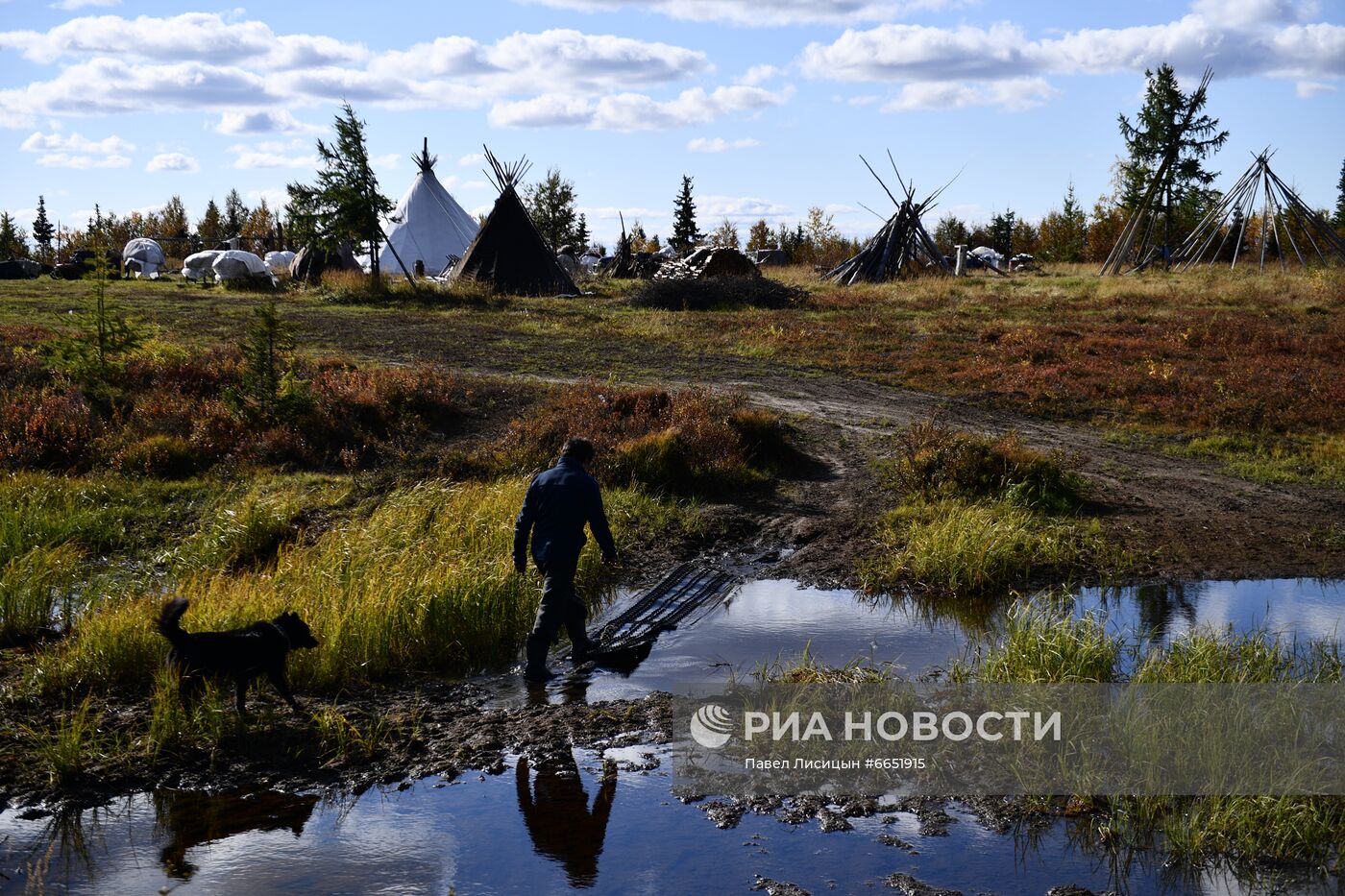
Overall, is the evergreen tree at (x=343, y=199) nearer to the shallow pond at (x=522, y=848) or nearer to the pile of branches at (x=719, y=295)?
the pile of branches at (x=719, y=295)

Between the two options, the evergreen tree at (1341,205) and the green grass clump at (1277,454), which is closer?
the green grass clump at (1277,454)

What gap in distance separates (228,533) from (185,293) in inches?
1121

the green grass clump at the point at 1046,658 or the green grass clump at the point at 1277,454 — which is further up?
the green grass clump at the point at 1277,454

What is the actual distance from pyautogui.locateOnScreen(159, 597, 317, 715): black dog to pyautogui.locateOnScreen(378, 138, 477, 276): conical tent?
4128cm

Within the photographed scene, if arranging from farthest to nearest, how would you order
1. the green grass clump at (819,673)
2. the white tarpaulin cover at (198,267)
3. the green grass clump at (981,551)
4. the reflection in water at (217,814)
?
the white tarpaulin cover at (198,267) < the green grass clump at (981,551) < the green grass clump at (819,673) < the reflection in water at (217,814)

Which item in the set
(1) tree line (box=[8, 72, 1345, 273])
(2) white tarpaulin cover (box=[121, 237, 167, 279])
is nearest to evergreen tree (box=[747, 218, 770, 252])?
(1) tree line (box=[8, 72, 1345, 273])

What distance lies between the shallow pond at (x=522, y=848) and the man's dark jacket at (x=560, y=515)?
6.05 ft

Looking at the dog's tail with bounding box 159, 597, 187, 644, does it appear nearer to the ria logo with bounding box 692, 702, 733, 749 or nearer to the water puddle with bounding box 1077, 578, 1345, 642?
the ria logo with bounding box 692, 702, 733, 749

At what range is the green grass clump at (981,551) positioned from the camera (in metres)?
10.6

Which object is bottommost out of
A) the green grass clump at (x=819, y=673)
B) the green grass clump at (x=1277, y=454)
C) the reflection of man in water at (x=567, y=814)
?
the reflection of man in water at (x=567, y=814)

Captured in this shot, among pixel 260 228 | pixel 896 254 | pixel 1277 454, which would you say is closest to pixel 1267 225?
pixel 896 254

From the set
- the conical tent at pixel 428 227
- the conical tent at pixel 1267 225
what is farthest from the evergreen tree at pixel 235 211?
the conical tent at pixel 1267 225

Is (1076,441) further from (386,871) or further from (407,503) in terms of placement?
(386,871)

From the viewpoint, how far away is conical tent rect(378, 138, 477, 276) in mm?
47531
